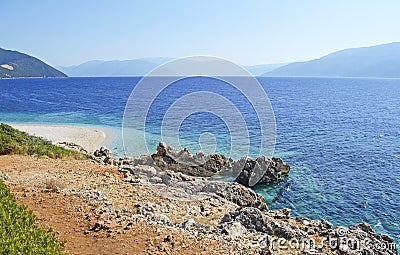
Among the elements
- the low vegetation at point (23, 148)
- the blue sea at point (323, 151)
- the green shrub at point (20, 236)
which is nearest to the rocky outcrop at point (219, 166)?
the blue sea at point (323, 151)

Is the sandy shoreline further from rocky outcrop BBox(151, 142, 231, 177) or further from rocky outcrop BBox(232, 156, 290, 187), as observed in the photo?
rocky outcrop BBox(232, 156, 290, 187)

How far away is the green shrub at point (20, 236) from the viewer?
267 inches

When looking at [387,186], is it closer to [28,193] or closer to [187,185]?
[187,185]

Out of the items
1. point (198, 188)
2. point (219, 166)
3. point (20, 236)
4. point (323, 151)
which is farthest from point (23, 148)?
point (323, 151)

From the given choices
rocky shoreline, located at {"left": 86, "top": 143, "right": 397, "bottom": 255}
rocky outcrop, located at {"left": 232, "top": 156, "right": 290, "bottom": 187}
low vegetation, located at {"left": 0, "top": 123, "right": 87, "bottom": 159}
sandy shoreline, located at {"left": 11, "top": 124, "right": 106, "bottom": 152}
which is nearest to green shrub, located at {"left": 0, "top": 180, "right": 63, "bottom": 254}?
rocky shoreline, located at {"left": 86, "top": 143, "right": 397, "bottom": 255}

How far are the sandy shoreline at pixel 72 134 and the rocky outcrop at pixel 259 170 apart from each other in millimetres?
19584

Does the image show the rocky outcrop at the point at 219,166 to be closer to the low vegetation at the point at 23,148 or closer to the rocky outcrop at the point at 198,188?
the rocky outcrop at the point at 198,188

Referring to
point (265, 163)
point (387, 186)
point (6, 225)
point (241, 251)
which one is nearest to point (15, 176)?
point (6, 225)

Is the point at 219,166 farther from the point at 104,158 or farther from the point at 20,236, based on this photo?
the point at 20,236

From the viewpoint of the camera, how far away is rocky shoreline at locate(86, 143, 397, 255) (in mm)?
11508

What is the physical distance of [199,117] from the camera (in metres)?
65.9

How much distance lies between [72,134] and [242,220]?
39938mm

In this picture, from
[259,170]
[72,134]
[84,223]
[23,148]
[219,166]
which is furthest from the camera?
[72,134]

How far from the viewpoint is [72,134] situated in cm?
4731
